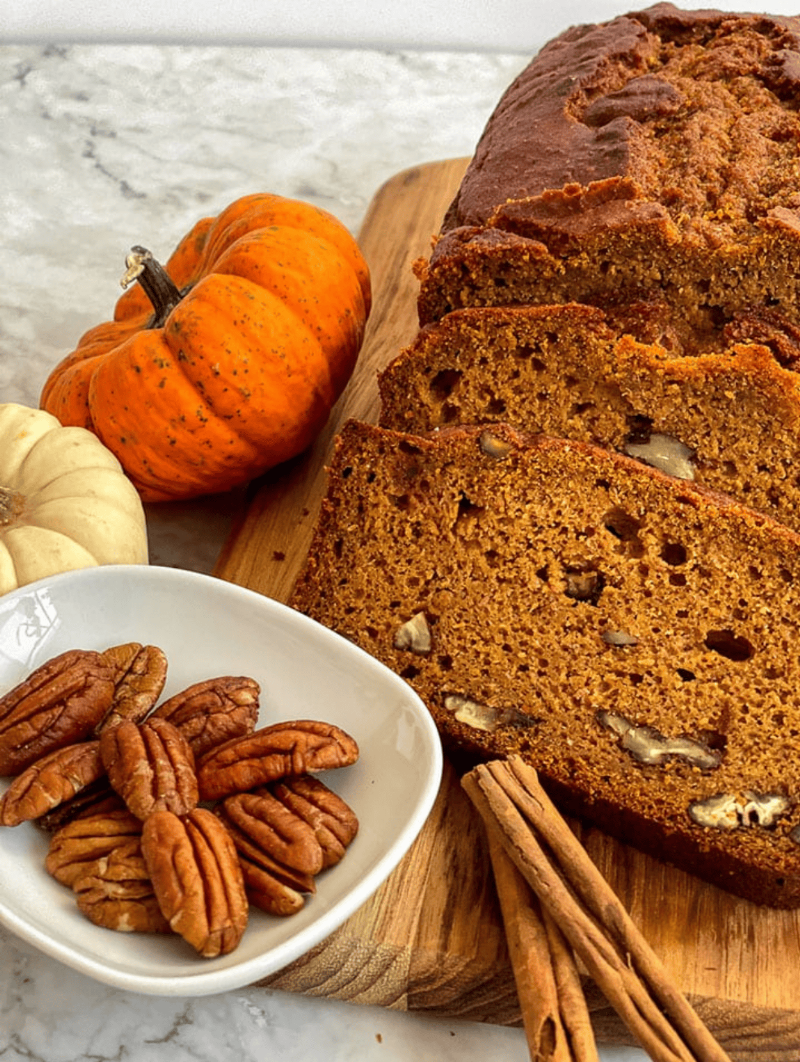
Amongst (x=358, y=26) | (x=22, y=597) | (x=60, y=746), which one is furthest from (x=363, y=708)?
(x=358, y=26)

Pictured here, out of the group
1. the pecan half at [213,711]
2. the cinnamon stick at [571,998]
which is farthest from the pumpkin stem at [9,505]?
the cinnamon stick at [571,998]

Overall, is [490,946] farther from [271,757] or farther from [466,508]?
[466,508]

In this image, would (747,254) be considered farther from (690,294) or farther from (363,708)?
(363,708)

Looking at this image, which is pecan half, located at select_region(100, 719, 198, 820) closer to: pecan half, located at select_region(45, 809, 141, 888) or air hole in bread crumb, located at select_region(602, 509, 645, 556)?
pecan half, located at select_region(45, 809, 141, 888)

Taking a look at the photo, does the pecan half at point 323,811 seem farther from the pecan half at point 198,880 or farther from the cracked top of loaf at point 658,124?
the cracked top of loaf at point 658,124

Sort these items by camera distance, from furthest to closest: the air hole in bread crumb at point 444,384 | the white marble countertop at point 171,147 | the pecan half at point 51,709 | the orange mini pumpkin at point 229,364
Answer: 1. the white marble countertop at point 171,147
2. the orange mini pumpkin at point 229,364
3. the air hole in bread crumb at point 444,384
4. the pecan half at point 51,709
